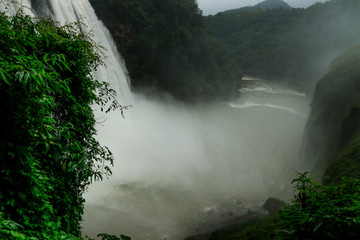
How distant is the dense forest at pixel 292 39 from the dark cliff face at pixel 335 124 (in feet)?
113

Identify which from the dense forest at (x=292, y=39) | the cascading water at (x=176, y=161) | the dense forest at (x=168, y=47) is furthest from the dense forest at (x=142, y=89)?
the cascading water at (x=176, y=161)

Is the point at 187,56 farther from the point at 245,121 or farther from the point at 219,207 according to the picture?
the point at 219,207

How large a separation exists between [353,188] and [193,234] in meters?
11.4

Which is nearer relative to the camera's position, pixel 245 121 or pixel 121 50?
pixel 121 50

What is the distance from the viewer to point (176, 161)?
23.4 meters

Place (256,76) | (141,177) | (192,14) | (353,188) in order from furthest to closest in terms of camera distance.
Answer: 1. (256,76)
2. (192,14)
3. (141,177)
4. (353,188)

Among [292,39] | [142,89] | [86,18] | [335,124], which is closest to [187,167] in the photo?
[335,124]

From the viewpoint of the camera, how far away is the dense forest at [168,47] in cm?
3092

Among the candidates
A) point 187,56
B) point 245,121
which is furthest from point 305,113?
point 187,56

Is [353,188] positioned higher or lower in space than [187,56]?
lower

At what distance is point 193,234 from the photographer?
1370 cm

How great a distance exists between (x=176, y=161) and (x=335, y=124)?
12.9 m

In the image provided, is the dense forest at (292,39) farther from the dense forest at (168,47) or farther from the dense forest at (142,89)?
the dense forest at (168,47)

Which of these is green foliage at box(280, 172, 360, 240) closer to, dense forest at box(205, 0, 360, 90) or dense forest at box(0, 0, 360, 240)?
dense forest at box(0, 0, 360, 240)
